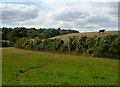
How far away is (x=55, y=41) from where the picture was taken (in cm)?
3928

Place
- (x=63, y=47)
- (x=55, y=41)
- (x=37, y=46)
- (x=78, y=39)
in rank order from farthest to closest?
(x=37, y=46) < (x=55, y=41) < (x=63, y=47) < (x=78, y=39)

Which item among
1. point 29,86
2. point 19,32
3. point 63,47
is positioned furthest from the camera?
point 19,32

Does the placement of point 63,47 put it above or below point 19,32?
below

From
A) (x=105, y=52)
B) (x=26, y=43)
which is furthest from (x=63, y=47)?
(x=26, y=43)

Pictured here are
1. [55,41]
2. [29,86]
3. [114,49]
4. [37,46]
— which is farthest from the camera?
[37,46]

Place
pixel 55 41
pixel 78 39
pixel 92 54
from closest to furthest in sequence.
Answer: pixel 92 54 → pixel 78 39 → pixel 55 41

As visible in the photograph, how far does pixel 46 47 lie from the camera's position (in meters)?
41.2

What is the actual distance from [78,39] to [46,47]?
1044cm

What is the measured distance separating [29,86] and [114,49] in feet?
65.4

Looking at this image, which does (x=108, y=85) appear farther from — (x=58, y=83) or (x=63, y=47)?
(x=63, y=47)

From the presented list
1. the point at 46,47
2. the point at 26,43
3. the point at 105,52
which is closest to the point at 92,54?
the point at 105,52

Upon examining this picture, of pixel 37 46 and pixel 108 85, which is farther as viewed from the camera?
pixel 37 46

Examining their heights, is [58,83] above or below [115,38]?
below

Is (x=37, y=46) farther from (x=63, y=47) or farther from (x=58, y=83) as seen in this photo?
(x=58, y=83)
